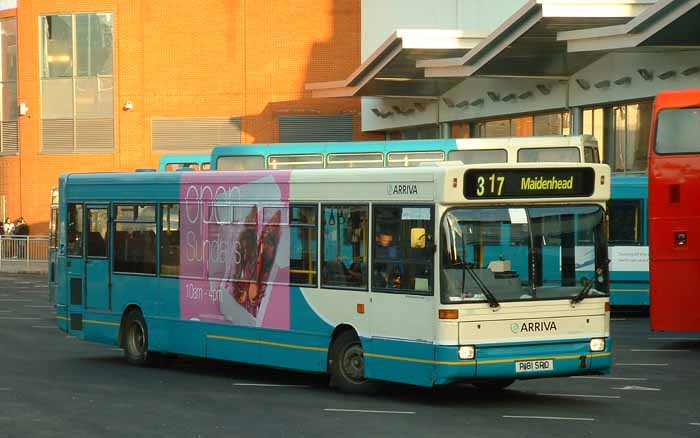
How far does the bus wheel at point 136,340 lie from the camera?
20.0 meters

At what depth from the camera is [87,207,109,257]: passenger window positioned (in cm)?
2103

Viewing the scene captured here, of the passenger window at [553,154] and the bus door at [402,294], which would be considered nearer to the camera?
the bus door at [402,294]

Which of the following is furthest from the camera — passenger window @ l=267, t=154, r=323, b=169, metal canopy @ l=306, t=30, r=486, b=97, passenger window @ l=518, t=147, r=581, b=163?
metal canopy @ l=306, t=30, r=486, b=97

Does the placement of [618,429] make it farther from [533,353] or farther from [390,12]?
[390,12]

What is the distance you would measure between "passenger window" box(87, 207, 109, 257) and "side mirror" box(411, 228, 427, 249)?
273 inches

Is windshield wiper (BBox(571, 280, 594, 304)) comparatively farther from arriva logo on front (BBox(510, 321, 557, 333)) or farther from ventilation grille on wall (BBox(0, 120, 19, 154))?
ventilation grille on wall (BBox(0, 120, 19, 154))

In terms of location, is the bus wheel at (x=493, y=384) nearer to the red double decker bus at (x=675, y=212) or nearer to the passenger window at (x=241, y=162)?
the red double decker bus at (x=675, y=212)

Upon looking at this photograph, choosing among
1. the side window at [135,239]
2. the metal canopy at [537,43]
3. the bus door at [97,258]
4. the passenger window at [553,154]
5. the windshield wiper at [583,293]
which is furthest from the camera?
the metal canopy at [537,43]

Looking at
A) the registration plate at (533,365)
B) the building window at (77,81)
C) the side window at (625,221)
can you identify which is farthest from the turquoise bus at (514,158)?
the building window at (77,81)

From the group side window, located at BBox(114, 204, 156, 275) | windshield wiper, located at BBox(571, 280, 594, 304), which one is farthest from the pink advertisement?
windshield wiper, located at BBox(571, 280, 594, 304)

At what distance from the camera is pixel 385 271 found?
1580cm

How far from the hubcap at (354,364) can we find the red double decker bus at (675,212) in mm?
6644

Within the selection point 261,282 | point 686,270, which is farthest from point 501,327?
point 686,270

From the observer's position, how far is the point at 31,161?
60.0m
